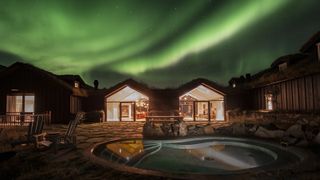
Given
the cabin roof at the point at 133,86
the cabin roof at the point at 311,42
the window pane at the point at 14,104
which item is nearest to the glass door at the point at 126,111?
the cabin roof at the point at 133,86

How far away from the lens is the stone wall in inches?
562

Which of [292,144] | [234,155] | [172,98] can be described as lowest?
[234,155]

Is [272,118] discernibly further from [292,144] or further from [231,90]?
[292,144]

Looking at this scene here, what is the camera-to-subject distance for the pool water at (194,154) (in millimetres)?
9000

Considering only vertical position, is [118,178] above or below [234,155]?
above

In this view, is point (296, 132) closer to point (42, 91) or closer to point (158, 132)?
point (158, 132)

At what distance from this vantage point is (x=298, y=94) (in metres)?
16.5

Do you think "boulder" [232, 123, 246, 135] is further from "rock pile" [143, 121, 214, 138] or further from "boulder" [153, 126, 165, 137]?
"boulder" [153, 126, 165, 137]

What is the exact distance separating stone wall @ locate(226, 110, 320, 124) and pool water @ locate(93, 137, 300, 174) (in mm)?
5086

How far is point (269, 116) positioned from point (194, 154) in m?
10.4

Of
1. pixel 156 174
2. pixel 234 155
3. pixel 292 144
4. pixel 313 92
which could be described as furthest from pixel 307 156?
pixel 313 92

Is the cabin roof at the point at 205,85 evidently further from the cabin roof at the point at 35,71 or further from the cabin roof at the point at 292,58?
the cabin roof at the point at 35,71

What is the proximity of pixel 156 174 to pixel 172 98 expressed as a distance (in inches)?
811

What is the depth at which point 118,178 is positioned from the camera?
204 inches
